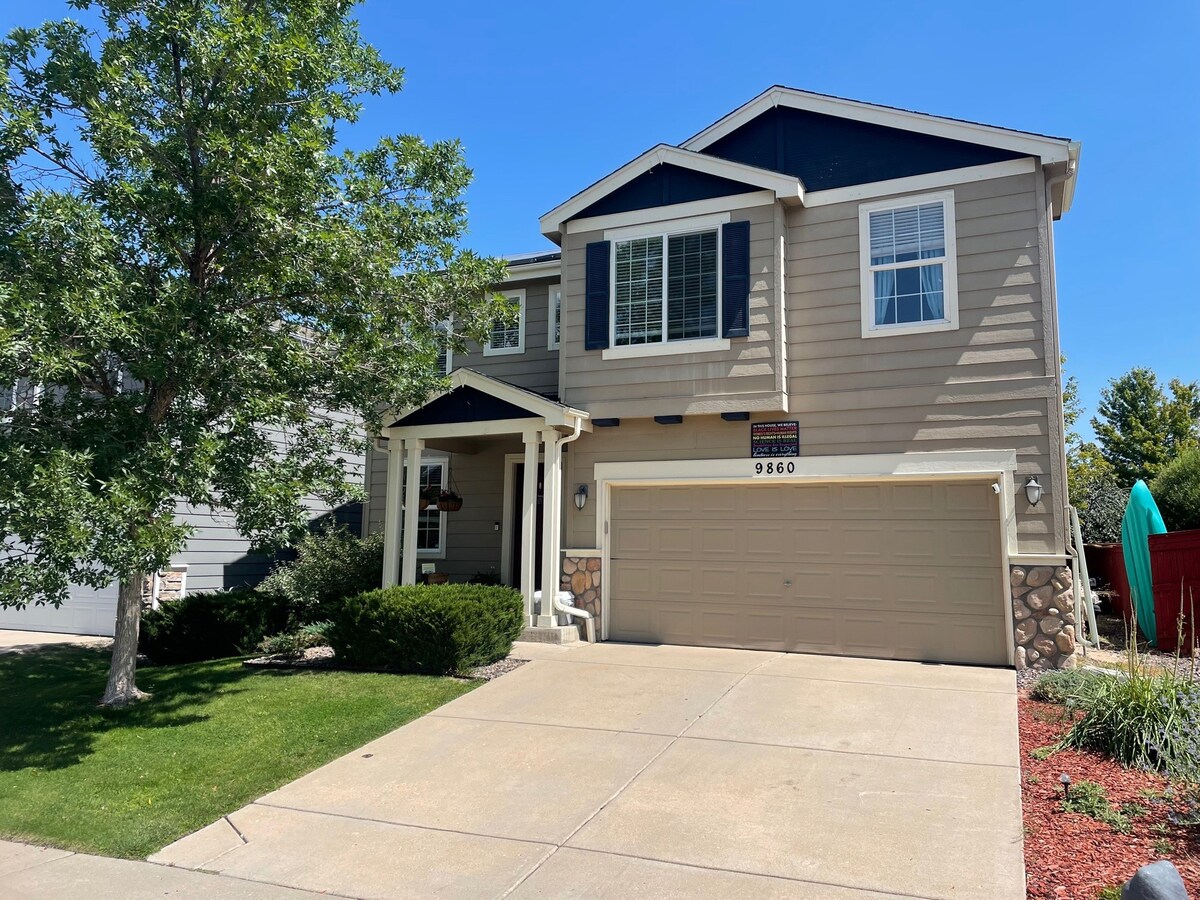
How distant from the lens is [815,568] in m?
10.6

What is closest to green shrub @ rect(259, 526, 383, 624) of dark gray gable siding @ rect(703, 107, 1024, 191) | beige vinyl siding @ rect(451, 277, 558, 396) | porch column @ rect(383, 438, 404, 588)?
porch column @ rect(383, 438, 404, 588)

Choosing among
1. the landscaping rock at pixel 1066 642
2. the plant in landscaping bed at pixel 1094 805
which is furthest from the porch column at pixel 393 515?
the plant in landscaping bed at pixel 1094 805

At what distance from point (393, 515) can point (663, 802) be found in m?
7.38

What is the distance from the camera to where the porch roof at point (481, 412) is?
11.3 metres

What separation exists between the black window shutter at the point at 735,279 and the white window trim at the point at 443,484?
548cm

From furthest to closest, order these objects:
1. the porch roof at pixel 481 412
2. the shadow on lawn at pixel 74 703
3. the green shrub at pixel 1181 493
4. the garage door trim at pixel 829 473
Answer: the green shrub at pixel 1181 493 < the porch roof at pixel 481 412 < the garage door trim at pixel 829 473 < the shadow on lawn at pixel 74 703

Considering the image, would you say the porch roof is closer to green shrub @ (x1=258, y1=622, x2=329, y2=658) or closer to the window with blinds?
the window with blinds

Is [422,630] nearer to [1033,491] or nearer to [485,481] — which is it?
[485,481]

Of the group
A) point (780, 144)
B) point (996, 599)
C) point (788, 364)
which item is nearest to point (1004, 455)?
point (996, 599)

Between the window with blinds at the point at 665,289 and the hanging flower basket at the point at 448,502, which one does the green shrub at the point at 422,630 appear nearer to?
the hanging flower basket at the point at 448,502

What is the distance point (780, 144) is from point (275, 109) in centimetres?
645

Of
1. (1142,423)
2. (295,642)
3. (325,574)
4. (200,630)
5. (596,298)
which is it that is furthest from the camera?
(1142,423)

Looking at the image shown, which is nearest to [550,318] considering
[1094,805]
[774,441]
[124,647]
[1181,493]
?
[774,441]

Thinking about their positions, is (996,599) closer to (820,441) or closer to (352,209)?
(820,441)
